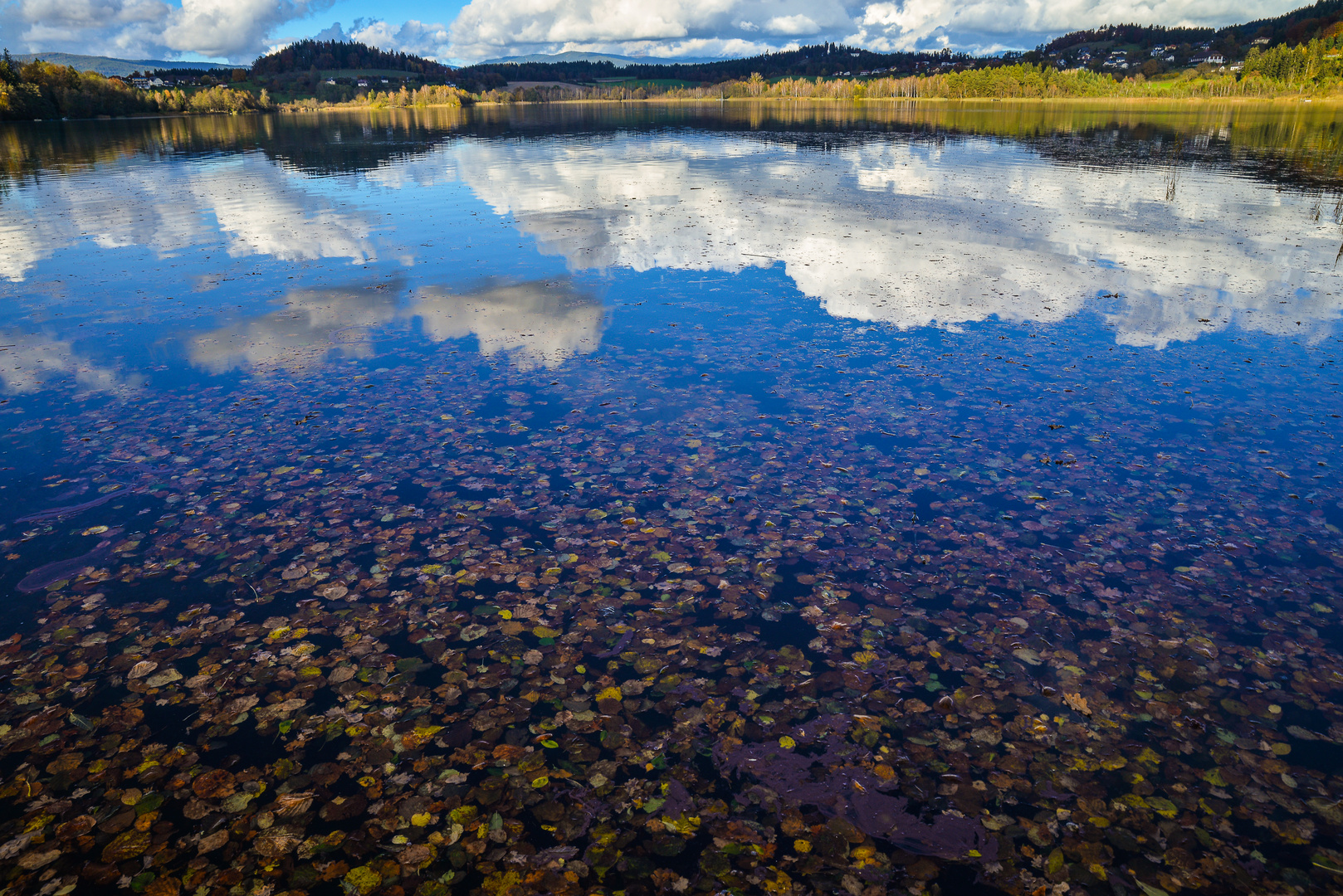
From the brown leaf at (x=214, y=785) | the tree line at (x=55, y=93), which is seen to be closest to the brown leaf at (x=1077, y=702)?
the brown leaf at (x=214, y=785)

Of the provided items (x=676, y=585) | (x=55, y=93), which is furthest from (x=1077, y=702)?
(x=55, y=93)

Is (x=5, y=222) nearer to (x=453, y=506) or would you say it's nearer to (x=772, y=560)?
(x=453, y=506)

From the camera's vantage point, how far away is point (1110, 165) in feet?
186

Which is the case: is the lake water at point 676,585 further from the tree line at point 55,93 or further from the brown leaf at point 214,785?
the tree line at point 55,93

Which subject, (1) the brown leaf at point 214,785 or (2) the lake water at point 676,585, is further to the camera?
(1) the brown leaf at point 214,785

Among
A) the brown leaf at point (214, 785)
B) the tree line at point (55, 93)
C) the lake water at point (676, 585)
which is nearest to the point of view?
the lake water at point (676, 585)

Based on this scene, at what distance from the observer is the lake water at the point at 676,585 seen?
6.26 metres

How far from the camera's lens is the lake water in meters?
6.26

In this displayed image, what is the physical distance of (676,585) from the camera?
31.2 feet

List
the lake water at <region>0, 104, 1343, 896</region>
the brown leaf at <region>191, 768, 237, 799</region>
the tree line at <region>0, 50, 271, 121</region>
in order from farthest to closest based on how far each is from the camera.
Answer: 1. the tree line at <region>0, 50, 271, 121</region>
2. the brown leaf at <region>191, 768, 237, 799</region>
3. the lake water at <region>0, 104, 1343, 896</region>

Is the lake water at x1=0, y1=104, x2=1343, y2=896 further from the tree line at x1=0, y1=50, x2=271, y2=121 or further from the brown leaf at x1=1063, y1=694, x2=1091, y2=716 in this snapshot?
the tree line at x1=0, y1=50, x2=271, y2=121

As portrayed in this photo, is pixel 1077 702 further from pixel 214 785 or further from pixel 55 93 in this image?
pixel 55 93

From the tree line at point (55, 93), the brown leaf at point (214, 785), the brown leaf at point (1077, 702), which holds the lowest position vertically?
the brown leaf at point (1077, 702)

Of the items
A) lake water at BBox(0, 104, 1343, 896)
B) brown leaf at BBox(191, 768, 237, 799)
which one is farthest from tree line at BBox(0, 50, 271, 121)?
brown leaf at BBox(191, 768, 237, 799)
